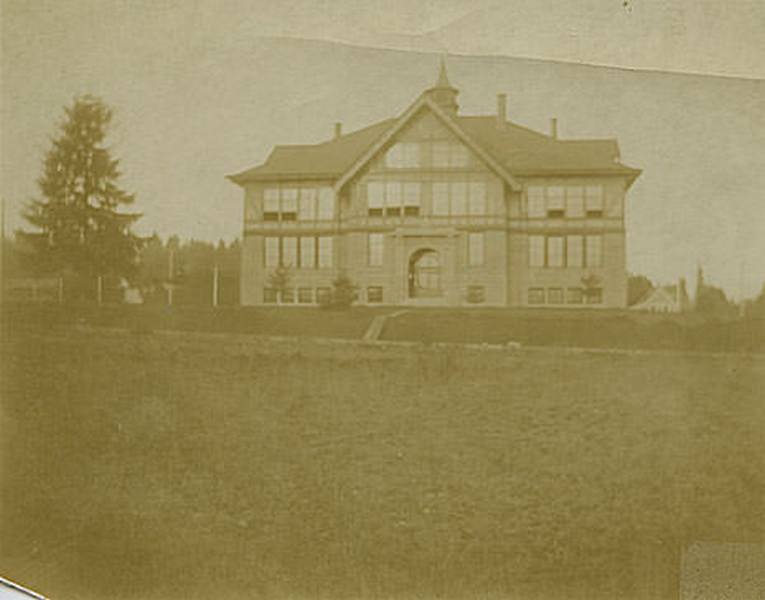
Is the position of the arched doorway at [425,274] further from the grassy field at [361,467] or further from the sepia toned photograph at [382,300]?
the grassy field at [361,467]

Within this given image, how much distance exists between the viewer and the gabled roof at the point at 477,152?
3.47m

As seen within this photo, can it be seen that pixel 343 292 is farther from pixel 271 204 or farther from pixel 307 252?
pixel 271 204

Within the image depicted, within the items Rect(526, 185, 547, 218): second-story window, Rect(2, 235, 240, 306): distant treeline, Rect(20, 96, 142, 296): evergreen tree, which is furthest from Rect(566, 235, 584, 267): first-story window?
Rect(20, 96, 142, 296): evergreen tree

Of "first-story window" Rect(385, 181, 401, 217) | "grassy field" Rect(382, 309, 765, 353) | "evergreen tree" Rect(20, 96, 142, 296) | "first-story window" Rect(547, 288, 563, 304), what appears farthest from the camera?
"evergreen tree" Rect(20, 96, 142, 296)

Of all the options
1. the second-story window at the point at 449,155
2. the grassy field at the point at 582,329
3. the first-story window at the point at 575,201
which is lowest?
the grassy field at the point at 582,329

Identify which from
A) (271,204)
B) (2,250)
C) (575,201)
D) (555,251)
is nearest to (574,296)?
(555,251)

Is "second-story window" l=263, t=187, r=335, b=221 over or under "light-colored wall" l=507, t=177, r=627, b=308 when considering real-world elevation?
over

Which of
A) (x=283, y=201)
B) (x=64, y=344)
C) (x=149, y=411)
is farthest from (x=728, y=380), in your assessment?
(x=64, y=344)

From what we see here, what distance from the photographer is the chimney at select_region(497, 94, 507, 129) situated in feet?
11.6

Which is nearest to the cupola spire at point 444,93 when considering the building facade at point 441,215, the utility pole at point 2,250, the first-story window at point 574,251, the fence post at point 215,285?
the building facade at point 441,215

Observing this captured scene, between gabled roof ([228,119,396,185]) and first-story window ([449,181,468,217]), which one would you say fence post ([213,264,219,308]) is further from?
first-story window ([449,181,468,217])

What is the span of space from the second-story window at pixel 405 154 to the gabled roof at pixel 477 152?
0.04m

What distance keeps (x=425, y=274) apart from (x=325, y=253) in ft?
1.21

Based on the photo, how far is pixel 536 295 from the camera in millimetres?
3568
